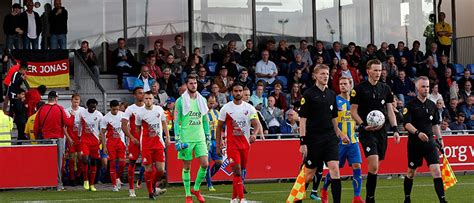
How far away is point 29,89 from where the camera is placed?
2577cm

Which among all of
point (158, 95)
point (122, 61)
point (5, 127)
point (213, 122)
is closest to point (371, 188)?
point (213, 122)

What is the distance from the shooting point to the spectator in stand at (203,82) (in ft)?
89.2

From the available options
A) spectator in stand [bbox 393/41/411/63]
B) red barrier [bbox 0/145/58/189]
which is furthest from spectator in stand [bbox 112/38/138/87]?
spectator in stand [bbox 393/41/411/63]

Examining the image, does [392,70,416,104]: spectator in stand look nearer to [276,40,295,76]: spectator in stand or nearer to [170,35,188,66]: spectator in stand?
[276,40,295,76]: spectator in stand

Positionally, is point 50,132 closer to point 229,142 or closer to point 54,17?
point 54,17

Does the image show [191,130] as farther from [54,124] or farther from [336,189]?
[54,124]

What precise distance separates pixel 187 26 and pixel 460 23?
414 inches

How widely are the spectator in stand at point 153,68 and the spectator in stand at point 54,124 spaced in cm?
473

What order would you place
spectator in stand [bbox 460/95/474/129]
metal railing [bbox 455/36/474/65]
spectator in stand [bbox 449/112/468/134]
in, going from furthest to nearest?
metal railing [bbox 455/36/474/65] → spectator in stand [bbox 460/95/474/129] → spectator in stand [bbox 449/112/468/134]

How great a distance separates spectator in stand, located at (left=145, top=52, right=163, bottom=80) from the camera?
91.8 feet

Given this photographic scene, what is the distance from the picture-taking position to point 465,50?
35.9 metres

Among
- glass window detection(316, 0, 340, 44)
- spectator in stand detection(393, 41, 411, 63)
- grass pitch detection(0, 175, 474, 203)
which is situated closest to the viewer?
grass pitch detection(0, 175, 474, 203)

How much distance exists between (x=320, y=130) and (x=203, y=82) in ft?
43.3

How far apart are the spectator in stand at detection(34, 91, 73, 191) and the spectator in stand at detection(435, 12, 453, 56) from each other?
15.3m
